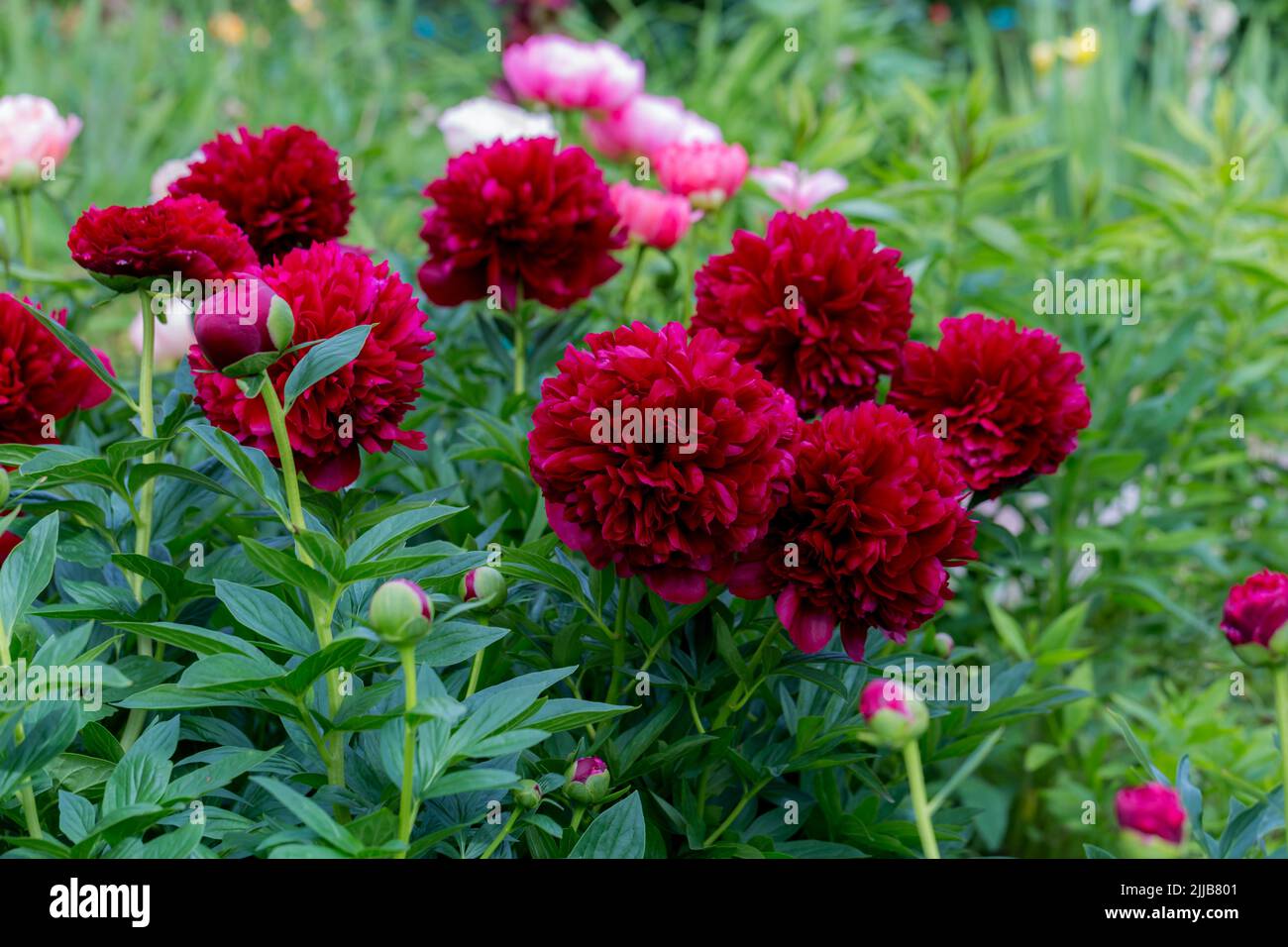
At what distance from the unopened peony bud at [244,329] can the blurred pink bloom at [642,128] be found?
1.02 metres

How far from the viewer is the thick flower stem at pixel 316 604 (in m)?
0.77

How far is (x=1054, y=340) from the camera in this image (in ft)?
3.42

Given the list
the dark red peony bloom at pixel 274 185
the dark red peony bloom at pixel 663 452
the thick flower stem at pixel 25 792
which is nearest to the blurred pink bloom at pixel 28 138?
the dark red peony bloom at pixel 274 185

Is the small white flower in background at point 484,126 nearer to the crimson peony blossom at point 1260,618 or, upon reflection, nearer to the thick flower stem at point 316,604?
the thick flower stem at point 316,604

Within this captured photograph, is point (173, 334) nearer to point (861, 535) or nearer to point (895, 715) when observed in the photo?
point (861, 535)

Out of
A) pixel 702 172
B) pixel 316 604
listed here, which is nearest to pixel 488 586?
pixel 316 604

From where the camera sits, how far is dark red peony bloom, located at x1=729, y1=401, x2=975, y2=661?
0.81m

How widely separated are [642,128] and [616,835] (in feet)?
3.82

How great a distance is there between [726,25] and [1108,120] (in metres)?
2.11

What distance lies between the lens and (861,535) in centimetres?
82

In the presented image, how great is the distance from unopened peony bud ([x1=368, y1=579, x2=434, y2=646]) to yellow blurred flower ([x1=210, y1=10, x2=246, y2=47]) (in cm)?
338

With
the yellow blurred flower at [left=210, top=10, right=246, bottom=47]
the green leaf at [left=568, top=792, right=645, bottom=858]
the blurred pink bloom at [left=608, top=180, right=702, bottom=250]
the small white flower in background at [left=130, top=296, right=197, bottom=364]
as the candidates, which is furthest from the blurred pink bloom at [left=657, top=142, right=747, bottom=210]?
the yellow blurred flower at [left=210, top=10, right=246, bottom=47]

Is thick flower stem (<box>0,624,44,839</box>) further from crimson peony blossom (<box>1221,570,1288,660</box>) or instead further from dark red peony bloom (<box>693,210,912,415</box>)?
crimson peony blossom (<box>1221,570,1288,660</box>)

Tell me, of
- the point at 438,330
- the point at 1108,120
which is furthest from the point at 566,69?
the point at 1108,120
